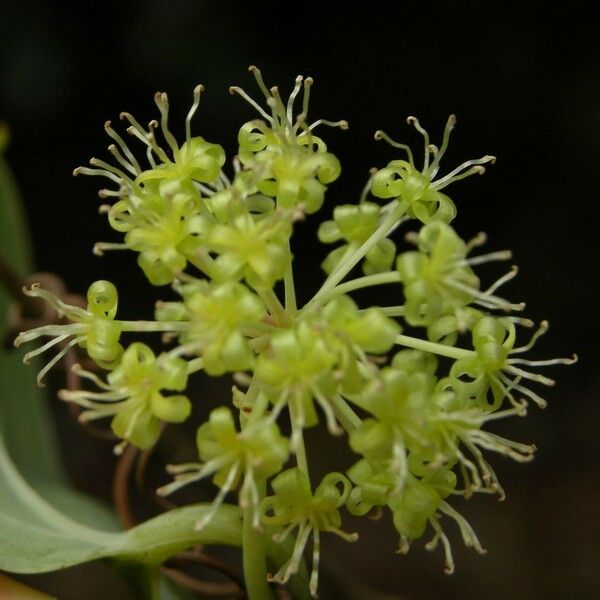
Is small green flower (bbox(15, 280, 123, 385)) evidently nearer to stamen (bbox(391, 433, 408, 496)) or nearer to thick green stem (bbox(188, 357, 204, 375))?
thick green stem (bbox(188, 357, 204, 375))

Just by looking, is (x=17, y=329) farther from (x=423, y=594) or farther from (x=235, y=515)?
(x=423, y=594)

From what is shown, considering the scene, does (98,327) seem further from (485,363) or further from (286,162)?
(485,363)

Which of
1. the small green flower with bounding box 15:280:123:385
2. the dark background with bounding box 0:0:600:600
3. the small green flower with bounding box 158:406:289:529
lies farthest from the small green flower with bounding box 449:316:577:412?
the dark background with bounding box 0:0:600:600

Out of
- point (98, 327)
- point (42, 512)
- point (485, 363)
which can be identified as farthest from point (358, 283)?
point (42, 512)

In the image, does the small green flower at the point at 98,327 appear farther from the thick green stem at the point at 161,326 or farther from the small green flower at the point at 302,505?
the small green flower at the point at 302,505

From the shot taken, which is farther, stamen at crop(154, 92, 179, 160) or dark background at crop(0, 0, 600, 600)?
dark background at crop(0, 0, 600, 600)

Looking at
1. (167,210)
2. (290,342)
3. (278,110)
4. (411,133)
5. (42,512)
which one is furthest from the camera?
(411,133)
